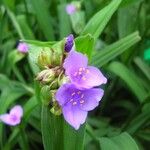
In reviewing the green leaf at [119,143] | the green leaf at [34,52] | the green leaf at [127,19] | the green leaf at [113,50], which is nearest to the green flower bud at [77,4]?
the green leaf at [127,19]

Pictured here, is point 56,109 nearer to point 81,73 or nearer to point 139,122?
point 81,73

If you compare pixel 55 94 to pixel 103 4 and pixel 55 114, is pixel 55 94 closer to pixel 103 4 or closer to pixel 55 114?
pixel 55 114

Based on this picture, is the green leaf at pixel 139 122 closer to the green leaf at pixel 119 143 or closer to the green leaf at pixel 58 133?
the green leaf at pixel 119 143

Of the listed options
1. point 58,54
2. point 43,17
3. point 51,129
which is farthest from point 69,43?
point 43,17

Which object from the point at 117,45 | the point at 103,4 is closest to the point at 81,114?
the point at 117,45

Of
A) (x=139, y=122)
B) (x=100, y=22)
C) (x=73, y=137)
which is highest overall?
(x=100, y=22)

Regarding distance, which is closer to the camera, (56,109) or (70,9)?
(56,109)
